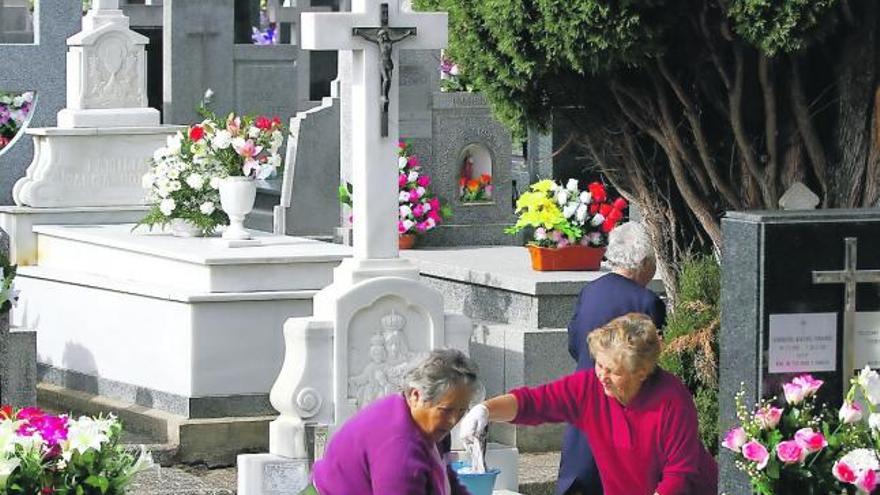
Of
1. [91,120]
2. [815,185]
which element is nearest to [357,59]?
[815,185]

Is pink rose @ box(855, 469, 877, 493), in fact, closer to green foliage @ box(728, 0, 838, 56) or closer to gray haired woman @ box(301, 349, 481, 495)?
gray haired woman @ box(301, 349, 481, 495)

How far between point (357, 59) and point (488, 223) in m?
4.01

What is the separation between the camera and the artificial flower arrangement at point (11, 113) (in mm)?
17438

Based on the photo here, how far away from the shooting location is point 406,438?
639 centimetres

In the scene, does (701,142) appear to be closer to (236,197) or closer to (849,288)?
(236,197)

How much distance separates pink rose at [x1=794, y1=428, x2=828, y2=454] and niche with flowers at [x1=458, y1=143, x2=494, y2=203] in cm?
727

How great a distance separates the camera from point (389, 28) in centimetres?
1049

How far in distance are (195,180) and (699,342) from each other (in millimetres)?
3373

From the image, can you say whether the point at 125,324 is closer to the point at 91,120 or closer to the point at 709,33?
the point at 91,120

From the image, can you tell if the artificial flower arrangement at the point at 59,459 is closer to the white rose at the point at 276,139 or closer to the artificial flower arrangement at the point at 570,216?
the artificial flower arrangement at the point at 570,216

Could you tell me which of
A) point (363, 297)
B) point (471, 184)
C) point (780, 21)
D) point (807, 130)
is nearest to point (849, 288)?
point (780, 21)

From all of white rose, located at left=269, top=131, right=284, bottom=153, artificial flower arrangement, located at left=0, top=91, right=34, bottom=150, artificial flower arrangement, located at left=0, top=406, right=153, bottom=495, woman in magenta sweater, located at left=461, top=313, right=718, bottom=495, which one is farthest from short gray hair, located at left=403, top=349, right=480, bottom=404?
artificial flower arrangement, located at left=0, top=91, right=34, bottom=150

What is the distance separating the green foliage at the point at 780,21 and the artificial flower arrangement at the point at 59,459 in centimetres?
426

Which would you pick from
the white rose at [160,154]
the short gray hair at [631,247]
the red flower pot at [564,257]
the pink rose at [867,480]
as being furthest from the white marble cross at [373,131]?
the pink rose at [867,480]
